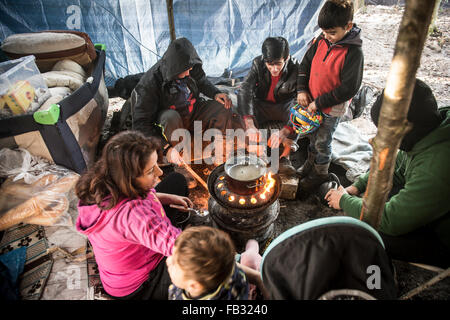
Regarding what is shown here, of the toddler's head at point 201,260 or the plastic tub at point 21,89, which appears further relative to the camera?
the plastic tub at point 21,89

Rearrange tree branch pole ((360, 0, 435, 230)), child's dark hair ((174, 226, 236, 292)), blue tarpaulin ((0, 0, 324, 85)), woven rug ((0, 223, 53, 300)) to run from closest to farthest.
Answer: tree branch pole ((360, 0, 435, 230))
child's dark hair ((174, 226, 236, 292))
woven rug ((0, 223, 53, 300))
blue tarpaulin ((0, 0, 324, 85))

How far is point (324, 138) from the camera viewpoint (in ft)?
11.9

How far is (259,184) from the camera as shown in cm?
247

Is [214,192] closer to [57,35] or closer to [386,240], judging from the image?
[386,240]

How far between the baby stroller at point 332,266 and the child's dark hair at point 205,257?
276mm

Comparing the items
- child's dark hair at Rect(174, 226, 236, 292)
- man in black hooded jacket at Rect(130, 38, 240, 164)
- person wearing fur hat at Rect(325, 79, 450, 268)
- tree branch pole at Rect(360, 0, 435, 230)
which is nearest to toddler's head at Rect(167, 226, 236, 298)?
child's dark hair at Rect(174, 226, 236, 292)

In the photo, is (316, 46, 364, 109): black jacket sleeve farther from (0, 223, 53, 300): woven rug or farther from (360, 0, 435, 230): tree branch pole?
(0, 223, 53, 300): woven rug

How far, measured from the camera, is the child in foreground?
1.50 metres

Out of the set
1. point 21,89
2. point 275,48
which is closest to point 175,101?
point 275,48

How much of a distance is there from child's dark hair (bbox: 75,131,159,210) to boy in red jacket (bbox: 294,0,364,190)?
2515 mm

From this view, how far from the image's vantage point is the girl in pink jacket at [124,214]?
5.90 ft

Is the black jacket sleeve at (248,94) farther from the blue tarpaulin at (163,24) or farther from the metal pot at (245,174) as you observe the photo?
the blue tarpaulin at (163,24)

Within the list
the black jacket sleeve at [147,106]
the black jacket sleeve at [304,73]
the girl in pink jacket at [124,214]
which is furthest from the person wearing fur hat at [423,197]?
the black jacket sleeve at [147,106]

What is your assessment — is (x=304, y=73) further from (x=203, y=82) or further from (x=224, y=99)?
(x=203, y=82)
